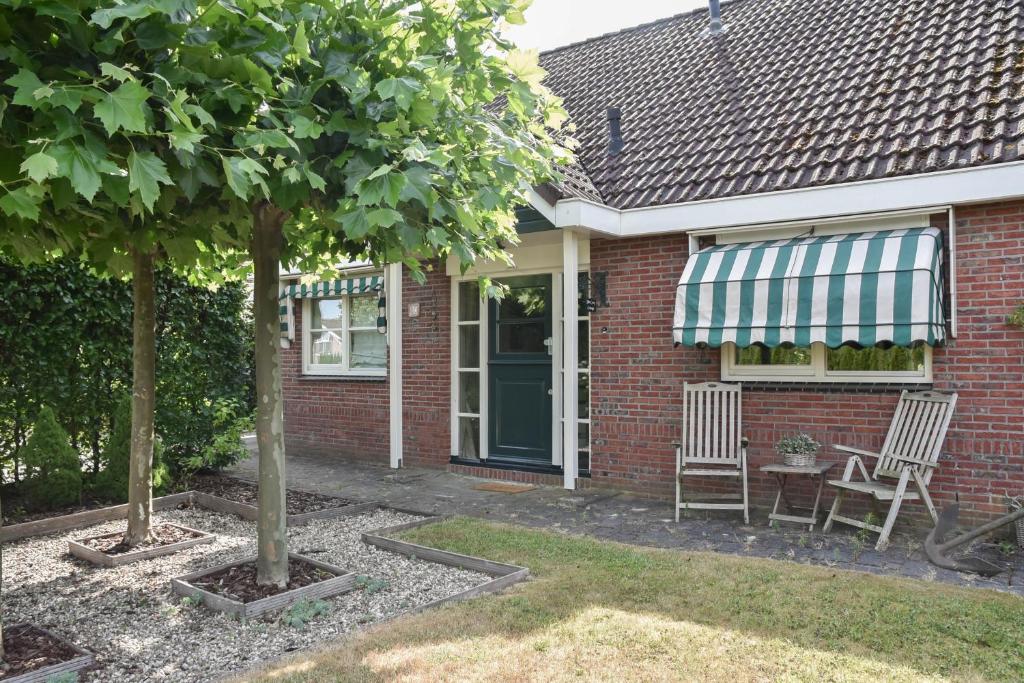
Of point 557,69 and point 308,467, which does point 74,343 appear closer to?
point 308,467

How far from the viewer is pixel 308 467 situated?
992cm

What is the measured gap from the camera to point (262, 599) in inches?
166

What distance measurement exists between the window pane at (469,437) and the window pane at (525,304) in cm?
141

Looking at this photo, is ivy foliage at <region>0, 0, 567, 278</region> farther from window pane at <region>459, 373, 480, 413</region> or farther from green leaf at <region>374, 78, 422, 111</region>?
window pane at <region>459, 373, 480, 413</region>

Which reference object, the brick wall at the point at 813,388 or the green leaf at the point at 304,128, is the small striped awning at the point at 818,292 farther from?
the green leaf at the point at 304,128

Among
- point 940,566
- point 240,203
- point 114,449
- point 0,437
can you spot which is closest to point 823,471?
point 940,566

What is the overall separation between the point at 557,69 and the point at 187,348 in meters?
6.89

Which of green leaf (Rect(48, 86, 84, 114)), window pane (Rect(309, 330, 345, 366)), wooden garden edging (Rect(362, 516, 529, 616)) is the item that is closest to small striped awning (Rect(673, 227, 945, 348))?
wooden garden edging (Rect(362, 516, 529, 616))

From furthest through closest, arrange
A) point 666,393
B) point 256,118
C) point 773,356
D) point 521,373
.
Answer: point 521,373 → point 666,393 → point 773,356 → point 256,118

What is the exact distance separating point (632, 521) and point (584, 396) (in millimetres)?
2143

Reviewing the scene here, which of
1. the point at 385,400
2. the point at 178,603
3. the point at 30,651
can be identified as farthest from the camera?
the point at 385,400

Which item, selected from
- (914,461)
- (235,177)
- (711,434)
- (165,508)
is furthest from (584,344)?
(235,177)

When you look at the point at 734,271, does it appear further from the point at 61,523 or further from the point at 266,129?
the point at 61,523

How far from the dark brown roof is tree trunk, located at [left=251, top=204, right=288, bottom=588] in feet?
11.5
